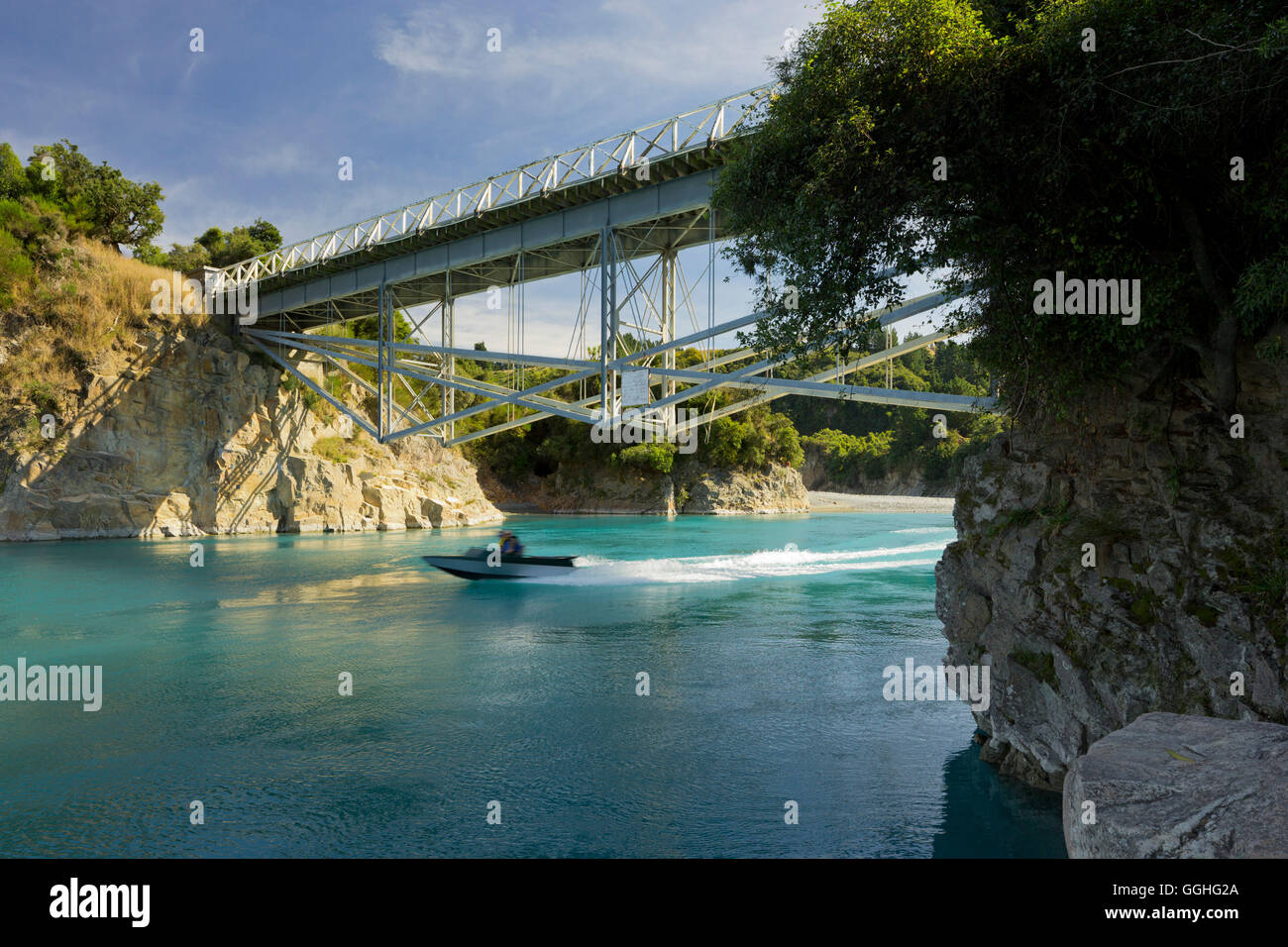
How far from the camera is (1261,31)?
5.02m

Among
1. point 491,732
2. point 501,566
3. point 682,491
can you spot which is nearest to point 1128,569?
point 491,732

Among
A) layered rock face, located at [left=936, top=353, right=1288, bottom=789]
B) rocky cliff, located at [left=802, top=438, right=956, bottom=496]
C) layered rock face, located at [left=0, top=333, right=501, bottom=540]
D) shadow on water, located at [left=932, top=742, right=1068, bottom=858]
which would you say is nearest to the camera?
layered rock face, located at [left=936, top=353, right=1288, bottom=789]

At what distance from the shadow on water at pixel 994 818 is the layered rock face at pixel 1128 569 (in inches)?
8.6

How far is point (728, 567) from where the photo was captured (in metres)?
23.8

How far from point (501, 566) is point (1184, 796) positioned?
60.3 ft

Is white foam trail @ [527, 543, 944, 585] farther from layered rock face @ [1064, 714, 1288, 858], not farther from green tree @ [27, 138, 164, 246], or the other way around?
green tree @ [27, 138, 164, 246]

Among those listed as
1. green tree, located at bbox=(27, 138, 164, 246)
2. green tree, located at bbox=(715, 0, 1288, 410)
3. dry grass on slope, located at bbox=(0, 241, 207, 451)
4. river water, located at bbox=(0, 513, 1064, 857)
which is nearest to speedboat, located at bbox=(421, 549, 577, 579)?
river water, located at bbox=(0, 513, 1064, 857)

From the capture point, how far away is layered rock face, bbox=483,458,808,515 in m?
52.0

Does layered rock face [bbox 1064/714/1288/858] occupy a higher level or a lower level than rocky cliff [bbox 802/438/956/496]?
lower

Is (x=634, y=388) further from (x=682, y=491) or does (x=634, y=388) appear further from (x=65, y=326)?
(x=682, y=491)

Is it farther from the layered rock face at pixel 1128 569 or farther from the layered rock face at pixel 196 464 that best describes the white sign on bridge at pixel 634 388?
the layered rock face at pixel 196 464

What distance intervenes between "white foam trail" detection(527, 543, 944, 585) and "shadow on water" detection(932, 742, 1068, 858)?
13803 mm

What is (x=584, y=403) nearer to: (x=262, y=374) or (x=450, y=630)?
(x=450, y=630)
